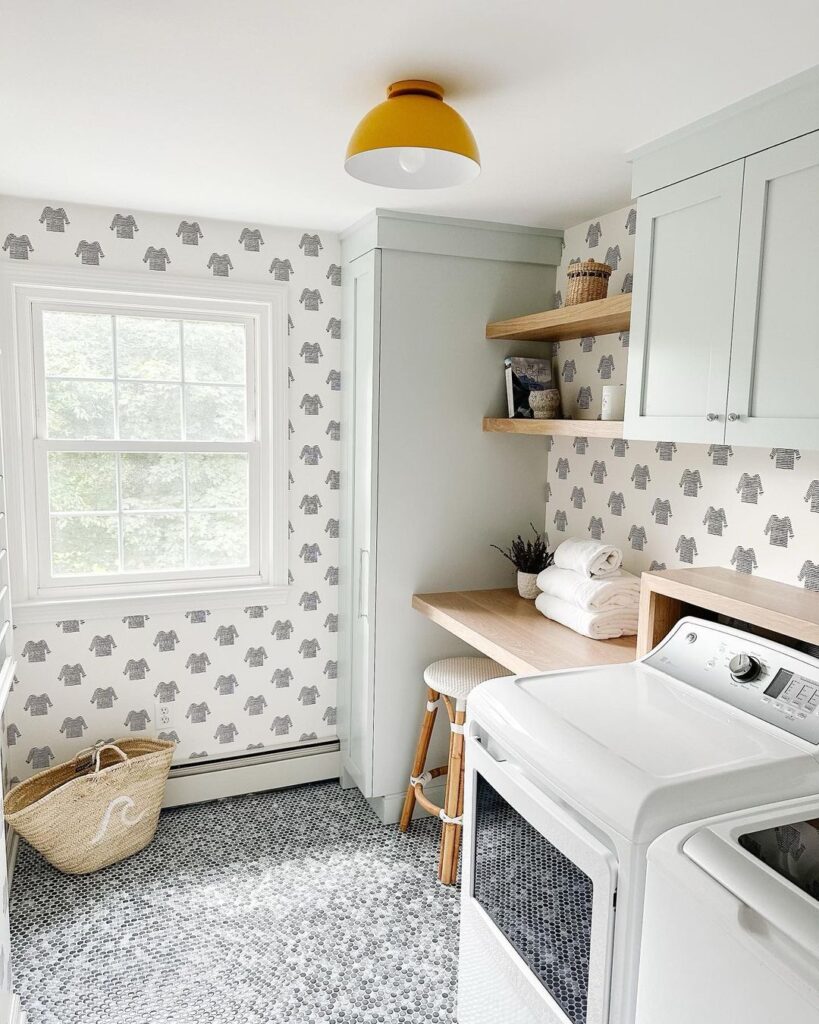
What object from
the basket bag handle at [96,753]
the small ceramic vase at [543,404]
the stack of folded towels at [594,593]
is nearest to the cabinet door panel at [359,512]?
the small ceramic vase at [543,404]

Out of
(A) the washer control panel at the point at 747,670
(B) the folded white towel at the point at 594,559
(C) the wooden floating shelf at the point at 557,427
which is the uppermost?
(C) the wooden floating shelf at the point at 557,427

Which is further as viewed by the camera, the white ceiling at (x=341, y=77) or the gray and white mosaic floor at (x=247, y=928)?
the gray and white mosaic floor at (x=247, y=928)

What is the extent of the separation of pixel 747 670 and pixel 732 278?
91 cm

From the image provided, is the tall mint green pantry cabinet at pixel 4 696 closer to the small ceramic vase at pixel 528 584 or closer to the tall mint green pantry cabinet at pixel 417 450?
the tall mint green pantry cabinet at pixel 417 450

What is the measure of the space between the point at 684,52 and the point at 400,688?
2.26 meters

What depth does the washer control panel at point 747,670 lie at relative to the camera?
5.23ft

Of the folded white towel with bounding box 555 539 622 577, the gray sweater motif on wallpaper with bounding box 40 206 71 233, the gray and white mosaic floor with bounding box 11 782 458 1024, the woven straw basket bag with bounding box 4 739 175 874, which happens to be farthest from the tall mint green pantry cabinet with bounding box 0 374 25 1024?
the folded white towel with bounding box 555 539 622 577

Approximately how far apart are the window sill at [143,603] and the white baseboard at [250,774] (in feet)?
2.22

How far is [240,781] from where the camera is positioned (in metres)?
3.22

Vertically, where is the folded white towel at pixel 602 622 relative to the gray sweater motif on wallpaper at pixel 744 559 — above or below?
below

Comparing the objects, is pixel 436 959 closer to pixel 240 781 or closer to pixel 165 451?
pixel 240 781

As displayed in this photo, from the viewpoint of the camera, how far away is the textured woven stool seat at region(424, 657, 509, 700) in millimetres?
2695

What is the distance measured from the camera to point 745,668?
5.65ft

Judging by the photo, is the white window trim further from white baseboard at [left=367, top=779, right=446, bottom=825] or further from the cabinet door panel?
white baseboard at [left=367, top=779, right=446, bottom=825]
